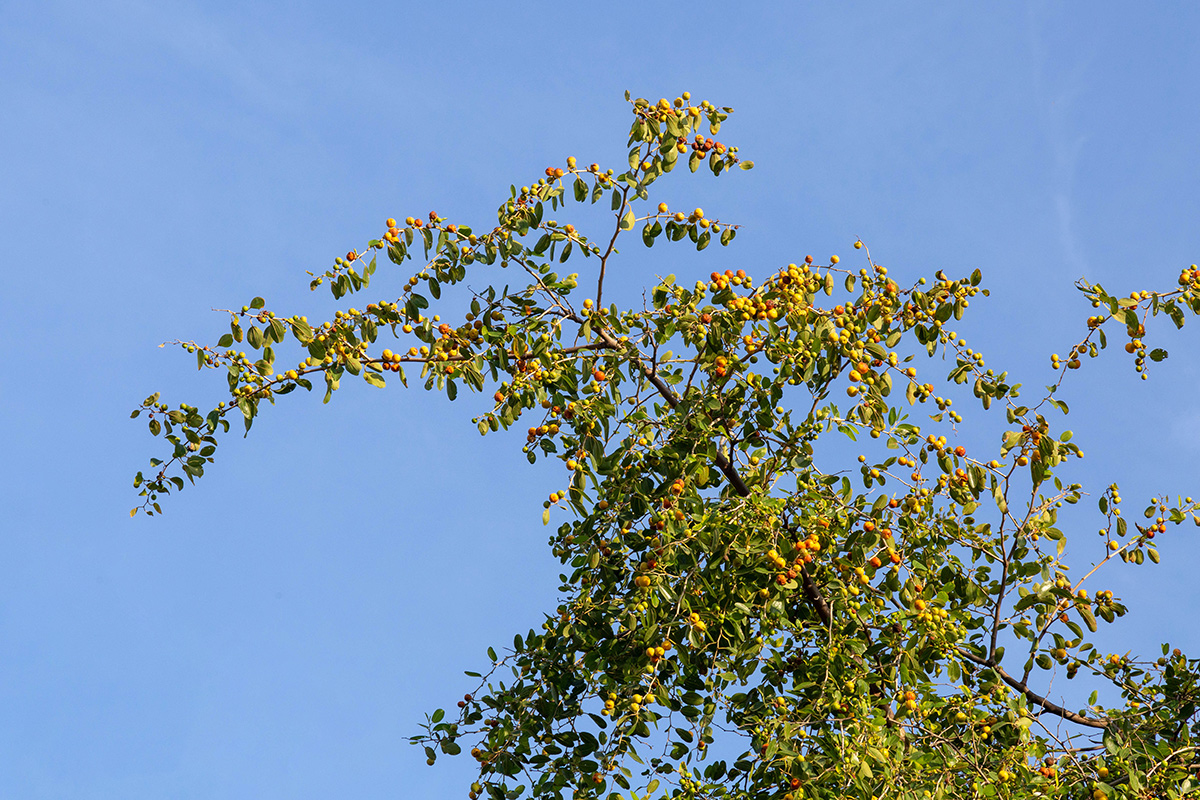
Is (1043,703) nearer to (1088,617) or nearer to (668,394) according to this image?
(1088,617)

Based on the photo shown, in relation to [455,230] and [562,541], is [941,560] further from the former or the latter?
[455,230]

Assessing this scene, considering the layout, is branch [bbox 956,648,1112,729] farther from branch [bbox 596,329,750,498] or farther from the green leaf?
branch [bbox 596,329,750,498]

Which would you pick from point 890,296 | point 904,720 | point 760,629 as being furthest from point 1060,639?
point 890,296

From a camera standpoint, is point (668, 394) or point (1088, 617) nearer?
point (1088, 617)

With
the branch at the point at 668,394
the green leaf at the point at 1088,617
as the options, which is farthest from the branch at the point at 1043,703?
the branch at the point at 668,394

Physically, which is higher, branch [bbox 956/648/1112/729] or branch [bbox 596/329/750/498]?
branch [bbox 596/329/750/498]

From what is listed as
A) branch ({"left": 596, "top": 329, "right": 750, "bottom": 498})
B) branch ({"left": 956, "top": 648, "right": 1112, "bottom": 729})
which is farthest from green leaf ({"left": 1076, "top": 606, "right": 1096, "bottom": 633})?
branch ({"left": 596, "top": 329, "right": 750, "bottom": 498})

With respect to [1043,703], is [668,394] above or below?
above

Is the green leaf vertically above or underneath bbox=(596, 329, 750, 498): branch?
underneath

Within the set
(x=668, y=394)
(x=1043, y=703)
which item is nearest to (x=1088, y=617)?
(x=1043, y=703)

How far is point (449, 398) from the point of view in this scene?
183 inches

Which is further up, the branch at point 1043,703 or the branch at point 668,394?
the branch at point 668,394

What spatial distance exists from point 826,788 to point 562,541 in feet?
5.83

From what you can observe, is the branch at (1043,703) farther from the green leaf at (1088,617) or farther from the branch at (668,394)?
the branch at (668,394)
